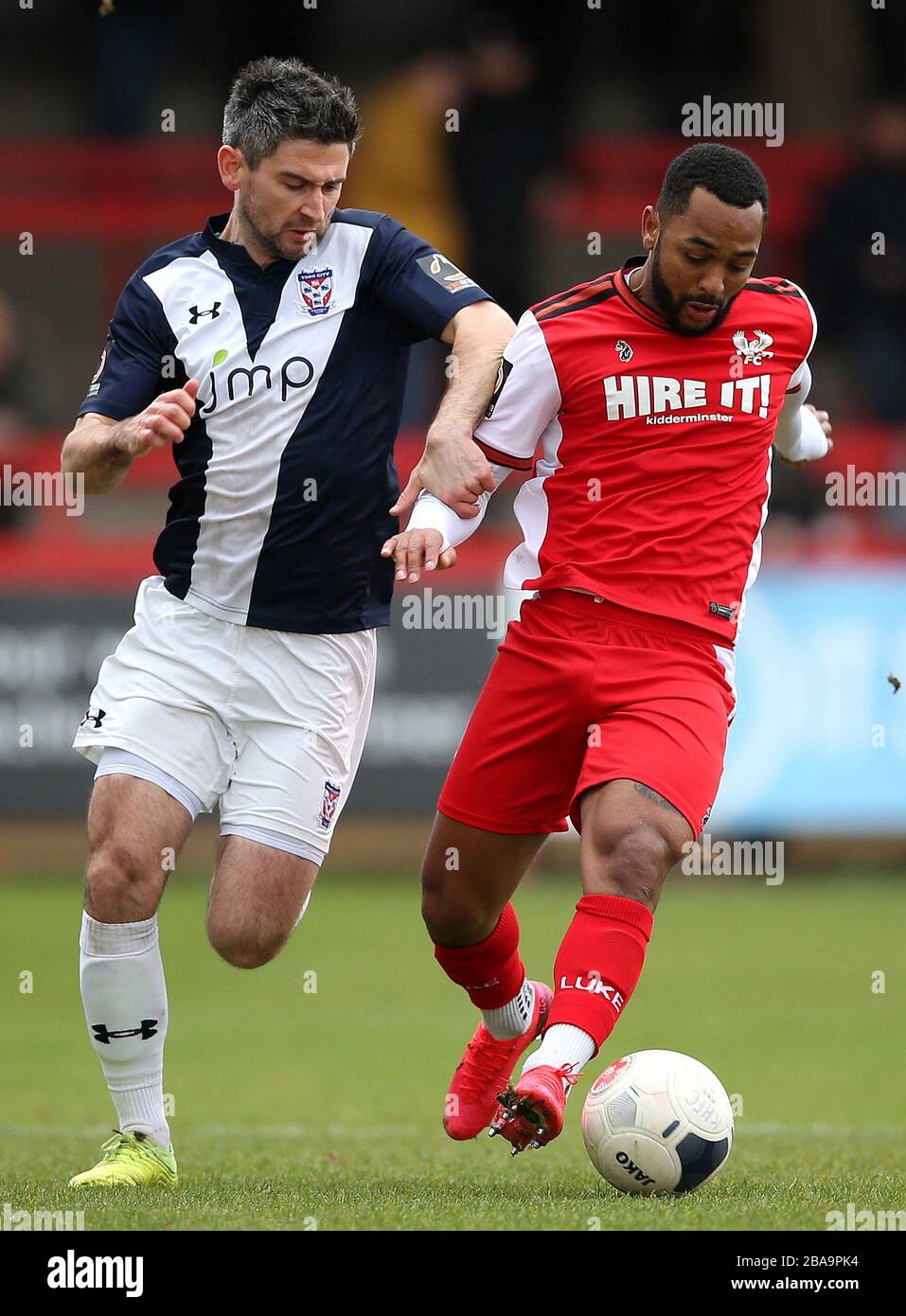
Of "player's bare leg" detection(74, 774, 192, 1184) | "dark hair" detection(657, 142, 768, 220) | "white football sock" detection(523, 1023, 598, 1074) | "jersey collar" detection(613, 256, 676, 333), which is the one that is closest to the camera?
"white football sock" detection(523, 1023, 598, 1074)

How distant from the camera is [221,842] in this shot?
5613 mm

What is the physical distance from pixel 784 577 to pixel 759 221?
7.67m

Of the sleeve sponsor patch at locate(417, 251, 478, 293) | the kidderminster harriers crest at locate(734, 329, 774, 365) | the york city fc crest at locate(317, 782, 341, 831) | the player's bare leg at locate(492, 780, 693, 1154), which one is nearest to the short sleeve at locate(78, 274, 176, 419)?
the sleeve sponsor patch at locate(417, 251, 478, 293)

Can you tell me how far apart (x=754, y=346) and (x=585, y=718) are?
3.69ft

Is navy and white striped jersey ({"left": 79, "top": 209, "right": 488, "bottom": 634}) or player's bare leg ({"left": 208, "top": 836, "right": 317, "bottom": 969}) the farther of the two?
navy and white striped jersey ({"left": 79, "top": 209, "right": 488, "bottom": 634})

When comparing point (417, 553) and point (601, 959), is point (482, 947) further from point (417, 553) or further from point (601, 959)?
point (417, 553)

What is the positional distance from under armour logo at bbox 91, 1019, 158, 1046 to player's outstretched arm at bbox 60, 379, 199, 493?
1.46 metres

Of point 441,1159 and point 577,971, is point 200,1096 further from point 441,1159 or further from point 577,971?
point 577,971

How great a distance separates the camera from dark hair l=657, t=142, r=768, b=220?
508cm

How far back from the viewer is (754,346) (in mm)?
5434

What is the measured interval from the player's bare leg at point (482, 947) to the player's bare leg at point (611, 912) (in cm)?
58

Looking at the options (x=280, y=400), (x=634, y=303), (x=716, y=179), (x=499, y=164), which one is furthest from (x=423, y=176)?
(x=716, y=179)

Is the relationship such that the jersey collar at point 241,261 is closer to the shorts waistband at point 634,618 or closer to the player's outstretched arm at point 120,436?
the player's outstretched arm at point 120,436

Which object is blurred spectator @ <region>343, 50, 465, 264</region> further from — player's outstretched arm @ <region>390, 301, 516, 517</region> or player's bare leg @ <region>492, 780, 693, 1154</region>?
player's bare leg @ <region>492, 780, 693, 1154</region>
